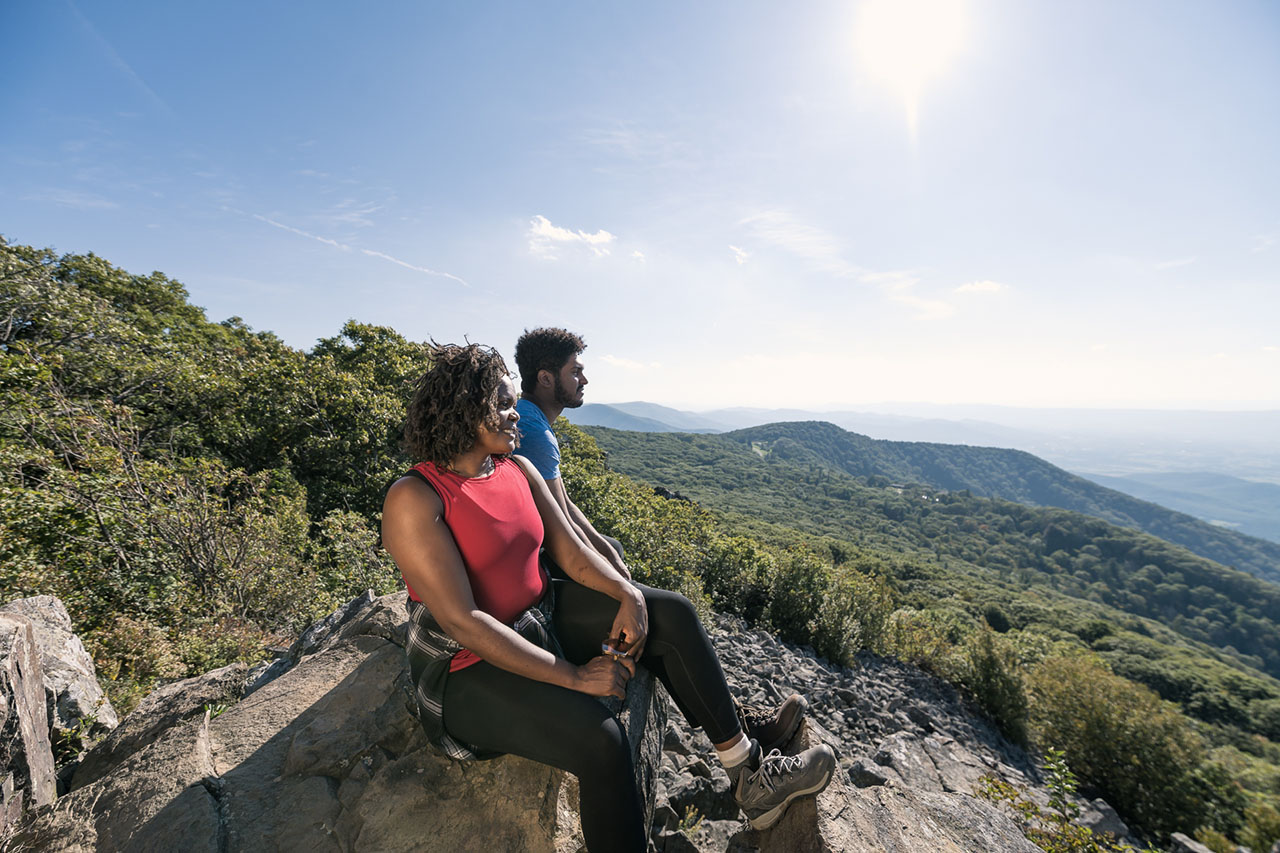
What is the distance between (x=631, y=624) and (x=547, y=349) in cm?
213

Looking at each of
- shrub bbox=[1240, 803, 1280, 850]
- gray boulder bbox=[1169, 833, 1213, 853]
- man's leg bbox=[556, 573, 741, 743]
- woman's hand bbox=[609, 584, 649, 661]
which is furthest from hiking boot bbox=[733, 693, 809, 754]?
shrub bbox=[1240, 803, 1280, 850]

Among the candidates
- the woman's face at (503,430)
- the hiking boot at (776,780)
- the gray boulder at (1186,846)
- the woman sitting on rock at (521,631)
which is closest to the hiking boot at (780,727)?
the woman sitting on rock at (521,631)

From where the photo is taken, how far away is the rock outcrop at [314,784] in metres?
2.05

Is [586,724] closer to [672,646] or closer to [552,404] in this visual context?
[672,646]

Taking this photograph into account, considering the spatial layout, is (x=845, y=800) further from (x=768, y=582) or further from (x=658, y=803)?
(x=768, y=582)

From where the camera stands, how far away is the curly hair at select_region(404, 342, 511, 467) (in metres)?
2.13

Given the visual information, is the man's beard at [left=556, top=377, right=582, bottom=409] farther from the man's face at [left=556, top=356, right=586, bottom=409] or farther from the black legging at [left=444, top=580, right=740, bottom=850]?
the black legging at [left=444, top=580, right=740, bottom=850]

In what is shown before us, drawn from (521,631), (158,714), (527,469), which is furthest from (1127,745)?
(158,714)

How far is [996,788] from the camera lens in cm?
440

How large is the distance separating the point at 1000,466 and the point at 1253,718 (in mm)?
179041

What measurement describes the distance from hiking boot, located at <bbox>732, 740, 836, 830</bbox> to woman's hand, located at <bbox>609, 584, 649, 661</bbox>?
82 cm

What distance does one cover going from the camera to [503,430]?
2256 mm

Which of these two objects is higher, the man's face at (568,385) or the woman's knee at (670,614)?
the man's face at (568,385)

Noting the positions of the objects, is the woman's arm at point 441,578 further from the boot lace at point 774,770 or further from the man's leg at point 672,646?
the boot lace at point 774,770
